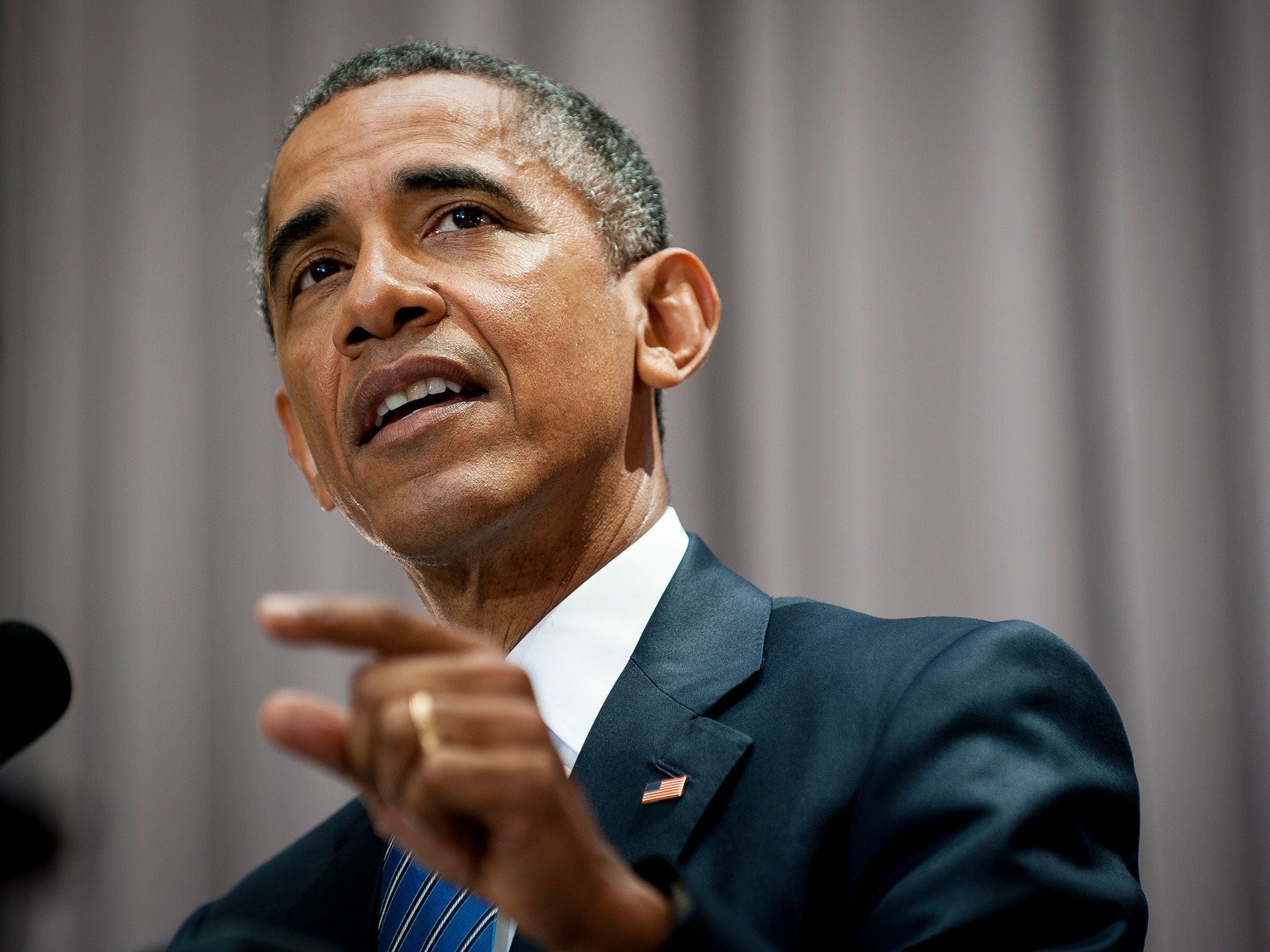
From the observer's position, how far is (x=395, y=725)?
698mm

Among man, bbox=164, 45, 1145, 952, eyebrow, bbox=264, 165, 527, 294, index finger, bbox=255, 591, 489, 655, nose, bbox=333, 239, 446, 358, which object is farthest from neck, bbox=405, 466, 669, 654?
index finger, bbox=255, 591, 489, 655

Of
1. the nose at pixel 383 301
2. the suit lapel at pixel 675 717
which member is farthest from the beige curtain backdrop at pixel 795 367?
the nose at pixel 383 301

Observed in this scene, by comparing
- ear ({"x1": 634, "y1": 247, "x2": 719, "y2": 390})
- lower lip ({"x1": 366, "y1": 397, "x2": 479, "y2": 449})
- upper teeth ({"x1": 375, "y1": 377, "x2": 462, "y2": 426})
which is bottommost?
lower lip ({"x1": 366, "y1": 397, "x2": 479, "y2": 449})

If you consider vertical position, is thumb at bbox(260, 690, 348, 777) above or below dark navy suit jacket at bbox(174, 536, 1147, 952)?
above

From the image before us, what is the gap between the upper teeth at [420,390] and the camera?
1.39m

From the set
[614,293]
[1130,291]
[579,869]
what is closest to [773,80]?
[1130,291]

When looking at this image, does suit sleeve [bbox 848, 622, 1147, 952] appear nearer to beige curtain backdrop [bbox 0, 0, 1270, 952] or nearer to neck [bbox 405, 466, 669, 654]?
neck [bbox 405, 466, 669, 654]

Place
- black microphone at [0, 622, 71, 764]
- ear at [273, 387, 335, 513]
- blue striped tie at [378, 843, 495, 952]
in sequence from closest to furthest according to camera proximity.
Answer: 1. black microphone at [0, 622, 71, 764]
2. blue striped tie at [378, 843, 495, 952]
3. ear at [273, 387, 335, 513]

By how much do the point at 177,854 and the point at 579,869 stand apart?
86.4 inches

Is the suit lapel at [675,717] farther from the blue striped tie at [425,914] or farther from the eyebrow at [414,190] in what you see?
the eyebrow at [414,190]

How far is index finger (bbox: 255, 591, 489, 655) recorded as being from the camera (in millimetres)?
683

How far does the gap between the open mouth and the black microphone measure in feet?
1.46

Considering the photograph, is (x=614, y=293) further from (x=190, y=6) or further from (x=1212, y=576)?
(x=190, y=6)

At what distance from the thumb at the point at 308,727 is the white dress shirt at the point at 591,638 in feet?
1.94
